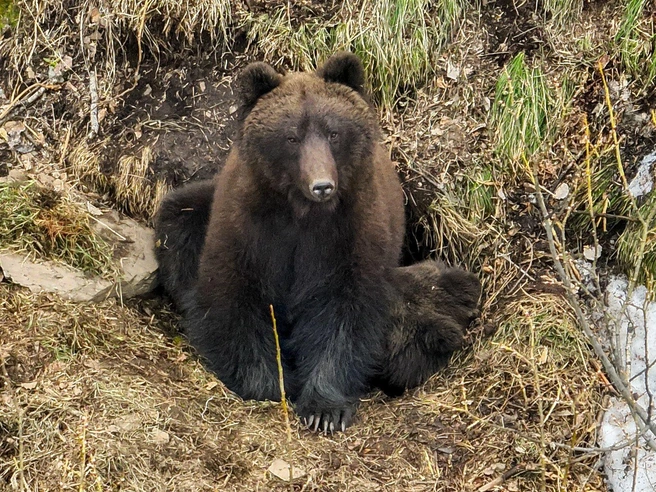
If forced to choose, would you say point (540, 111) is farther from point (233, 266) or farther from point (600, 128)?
point (233, 266)

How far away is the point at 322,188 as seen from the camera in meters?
4.99

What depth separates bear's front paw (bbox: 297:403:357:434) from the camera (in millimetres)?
5676

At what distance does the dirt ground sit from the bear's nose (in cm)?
133

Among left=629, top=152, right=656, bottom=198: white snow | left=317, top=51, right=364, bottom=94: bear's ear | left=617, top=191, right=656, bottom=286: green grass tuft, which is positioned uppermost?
left=317, top=51, right=364, bottom=94: bear's ear

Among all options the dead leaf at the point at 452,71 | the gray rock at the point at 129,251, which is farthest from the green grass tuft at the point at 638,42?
the gray rock at the point at 129,251

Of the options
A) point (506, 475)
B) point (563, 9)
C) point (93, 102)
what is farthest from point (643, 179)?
point (93, 102)

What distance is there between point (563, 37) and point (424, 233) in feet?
5.89

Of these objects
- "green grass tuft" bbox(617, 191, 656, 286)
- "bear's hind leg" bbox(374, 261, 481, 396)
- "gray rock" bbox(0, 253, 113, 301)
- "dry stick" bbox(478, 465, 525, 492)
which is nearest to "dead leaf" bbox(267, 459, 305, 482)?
"dry stick" bbox(478, 465, 525, 492)

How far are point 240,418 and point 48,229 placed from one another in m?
1.89

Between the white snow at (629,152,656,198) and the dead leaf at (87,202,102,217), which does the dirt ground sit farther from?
the dead leaf at (87,202,102,217)

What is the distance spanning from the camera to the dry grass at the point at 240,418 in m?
4.75

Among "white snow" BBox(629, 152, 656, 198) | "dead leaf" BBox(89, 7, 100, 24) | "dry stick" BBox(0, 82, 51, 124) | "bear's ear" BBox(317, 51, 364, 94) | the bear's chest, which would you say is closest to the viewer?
"bear's ear" BBox(317, 51, 364, 94)

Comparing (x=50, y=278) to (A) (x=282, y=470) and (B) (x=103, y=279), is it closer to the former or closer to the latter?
(B) (x=103, y=279)

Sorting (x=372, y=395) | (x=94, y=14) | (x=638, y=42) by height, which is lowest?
(x=372, y=395)
